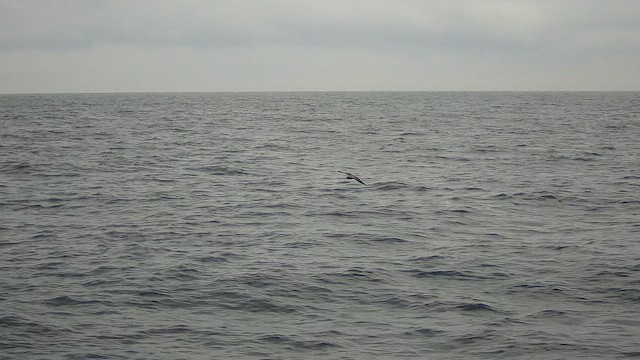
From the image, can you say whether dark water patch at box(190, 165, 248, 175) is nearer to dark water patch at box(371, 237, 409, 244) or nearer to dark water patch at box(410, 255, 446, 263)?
dark water patch at box(371, 237, 409, 244)

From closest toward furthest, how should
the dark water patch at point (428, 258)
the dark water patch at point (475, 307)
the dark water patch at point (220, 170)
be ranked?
the dark water patch at point (475, 307)
the dark water patch at point (428, 258)
the dark water patch at point (220, 170)

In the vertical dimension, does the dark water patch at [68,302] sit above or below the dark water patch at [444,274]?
below

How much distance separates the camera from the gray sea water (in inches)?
558

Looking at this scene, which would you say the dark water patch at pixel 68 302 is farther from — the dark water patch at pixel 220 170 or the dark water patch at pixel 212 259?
the dark water patch at pixel 220 170

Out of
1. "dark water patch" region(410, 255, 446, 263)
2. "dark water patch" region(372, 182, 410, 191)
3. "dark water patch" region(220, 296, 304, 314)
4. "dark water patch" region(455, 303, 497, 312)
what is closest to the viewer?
"dark water patch" region(455, 303, 497, 312)

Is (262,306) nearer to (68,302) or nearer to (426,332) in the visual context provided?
(426,332)

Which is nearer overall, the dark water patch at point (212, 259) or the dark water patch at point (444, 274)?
the dark water patch at point (444, 274)

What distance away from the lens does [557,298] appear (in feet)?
54.5

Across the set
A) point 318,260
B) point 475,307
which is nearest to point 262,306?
point 318,260

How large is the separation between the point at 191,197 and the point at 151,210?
333cm

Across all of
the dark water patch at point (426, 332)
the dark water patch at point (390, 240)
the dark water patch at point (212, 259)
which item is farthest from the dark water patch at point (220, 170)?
the dark water patch at point (426, 332)

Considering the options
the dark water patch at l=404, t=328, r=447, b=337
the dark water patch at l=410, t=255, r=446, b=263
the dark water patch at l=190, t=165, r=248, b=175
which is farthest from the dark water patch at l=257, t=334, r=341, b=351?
the dark water patch at l=190, t=165, r=248, b=175

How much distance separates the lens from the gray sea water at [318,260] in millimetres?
14164

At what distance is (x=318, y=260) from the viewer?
65.2 feet
